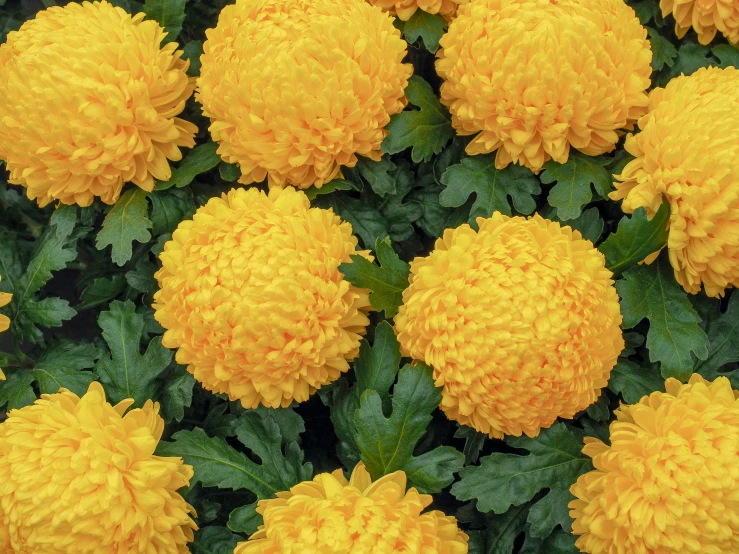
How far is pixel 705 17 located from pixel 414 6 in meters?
0.51

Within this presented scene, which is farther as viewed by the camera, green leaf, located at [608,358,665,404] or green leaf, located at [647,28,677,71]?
green leaf, located at [647,28,677,71]

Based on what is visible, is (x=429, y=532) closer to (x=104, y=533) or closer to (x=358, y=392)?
(x=358, y=392)

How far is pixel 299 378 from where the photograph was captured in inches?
46.3

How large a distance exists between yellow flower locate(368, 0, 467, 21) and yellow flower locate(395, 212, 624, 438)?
1.35ft

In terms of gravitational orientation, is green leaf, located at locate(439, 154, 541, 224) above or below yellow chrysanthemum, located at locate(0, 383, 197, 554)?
above

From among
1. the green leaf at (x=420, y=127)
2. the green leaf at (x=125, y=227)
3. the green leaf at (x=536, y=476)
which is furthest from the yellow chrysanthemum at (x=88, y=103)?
the green leaf at (x=536, y=476)

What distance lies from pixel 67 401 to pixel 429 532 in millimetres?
603

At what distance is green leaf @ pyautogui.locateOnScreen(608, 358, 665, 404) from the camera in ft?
4.06

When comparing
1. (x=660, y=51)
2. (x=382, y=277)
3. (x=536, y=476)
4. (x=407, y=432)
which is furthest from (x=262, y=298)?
(x=660, y=51)

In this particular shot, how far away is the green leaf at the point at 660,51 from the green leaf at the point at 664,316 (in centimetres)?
37

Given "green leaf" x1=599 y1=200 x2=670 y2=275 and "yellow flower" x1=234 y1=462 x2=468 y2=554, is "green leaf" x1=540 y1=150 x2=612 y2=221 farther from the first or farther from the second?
"yellow flower" x1=234 y1=462 x2=468 y2=554

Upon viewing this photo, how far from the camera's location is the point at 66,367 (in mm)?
1370

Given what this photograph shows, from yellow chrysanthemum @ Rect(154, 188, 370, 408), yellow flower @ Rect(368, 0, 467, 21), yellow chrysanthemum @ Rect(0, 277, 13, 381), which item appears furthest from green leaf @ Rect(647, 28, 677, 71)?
yellow chrysanthemum @ Rect(0, 277, 13, 381)

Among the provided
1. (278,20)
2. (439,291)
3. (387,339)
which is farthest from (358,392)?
(278,20)
